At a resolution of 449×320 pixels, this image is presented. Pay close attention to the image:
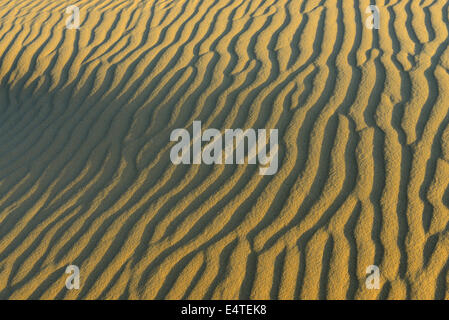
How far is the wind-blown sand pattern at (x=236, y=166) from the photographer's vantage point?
8.59 feet

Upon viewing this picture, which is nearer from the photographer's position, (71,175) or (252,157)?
(252,157)

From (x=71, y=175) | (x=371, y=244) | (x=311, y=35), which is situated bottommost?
(x=371, y=244)

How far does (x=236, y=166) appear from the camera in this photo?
3.23 meters

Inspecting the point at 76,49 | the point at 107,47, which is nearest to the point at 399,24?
the point at 107,47

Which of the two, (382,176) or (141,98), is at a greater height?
(141,98)

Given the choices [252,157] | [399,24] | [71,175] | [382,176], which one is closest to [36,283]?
[71,175]

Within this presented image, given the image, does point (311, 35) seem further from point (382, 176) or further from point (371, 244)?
point (371, 244)

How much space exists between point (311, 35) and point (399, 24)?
2.94 ft

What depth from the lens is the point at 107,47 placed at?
4.93 meters

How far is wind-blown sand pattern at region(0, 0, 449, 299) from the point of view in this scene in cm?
262
